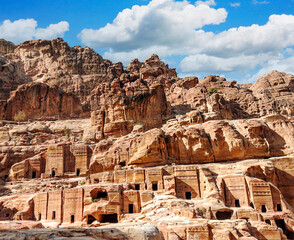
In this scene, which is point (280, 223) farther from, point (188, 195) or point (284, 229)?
point (188, 195)

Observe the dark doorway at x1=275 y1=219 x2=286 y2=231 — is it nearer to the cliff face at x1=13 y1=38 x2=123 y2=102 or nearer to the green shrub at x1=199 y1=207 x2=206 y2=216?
the green shrub at x1=199 y1=207 x2=206 y2=216

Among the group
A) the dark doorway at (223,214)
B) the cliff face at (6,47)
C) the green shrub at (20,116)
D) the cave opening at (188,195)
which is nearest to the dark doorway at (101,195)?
the cave opening at (188,195)

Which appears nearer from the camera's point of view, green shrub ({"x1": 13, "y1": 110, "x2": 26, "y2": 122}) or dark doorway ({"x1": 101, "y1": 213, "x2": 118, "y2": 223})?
dark doorway ({"x1": 101, "y1": 213, "x2": 118, "y2": 223})

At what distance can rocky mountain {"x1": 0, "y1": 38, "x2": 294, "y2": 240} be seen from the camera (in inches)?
1265

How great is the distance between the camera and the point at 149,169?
43.4m

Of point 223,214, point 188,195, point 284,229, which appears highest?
point 188,195

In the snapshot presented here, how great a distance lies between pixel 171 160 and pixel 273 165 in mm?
13760

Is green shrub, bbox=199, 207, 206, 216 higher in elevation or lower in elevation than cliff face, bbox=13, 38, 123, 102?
lower

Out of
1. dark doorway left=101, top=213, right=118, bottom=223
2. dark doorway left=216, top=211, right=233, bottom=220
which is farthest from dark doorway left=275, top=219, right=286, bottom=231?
dark doorway left=101, top=213, right=118, bottom=223

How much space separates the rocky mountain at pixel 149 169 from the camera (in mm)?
32125

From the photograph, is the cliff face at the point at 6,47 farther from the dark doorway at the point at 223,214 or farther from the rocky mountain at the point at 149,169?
the dark doorway at the point at 223,214

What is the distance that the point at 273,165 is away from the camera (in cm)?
4462

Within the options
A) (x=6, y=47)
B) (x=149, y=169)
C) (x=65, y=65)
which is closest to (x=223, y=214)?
(x=149, y=169)

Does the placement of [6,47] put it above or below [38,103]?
above
